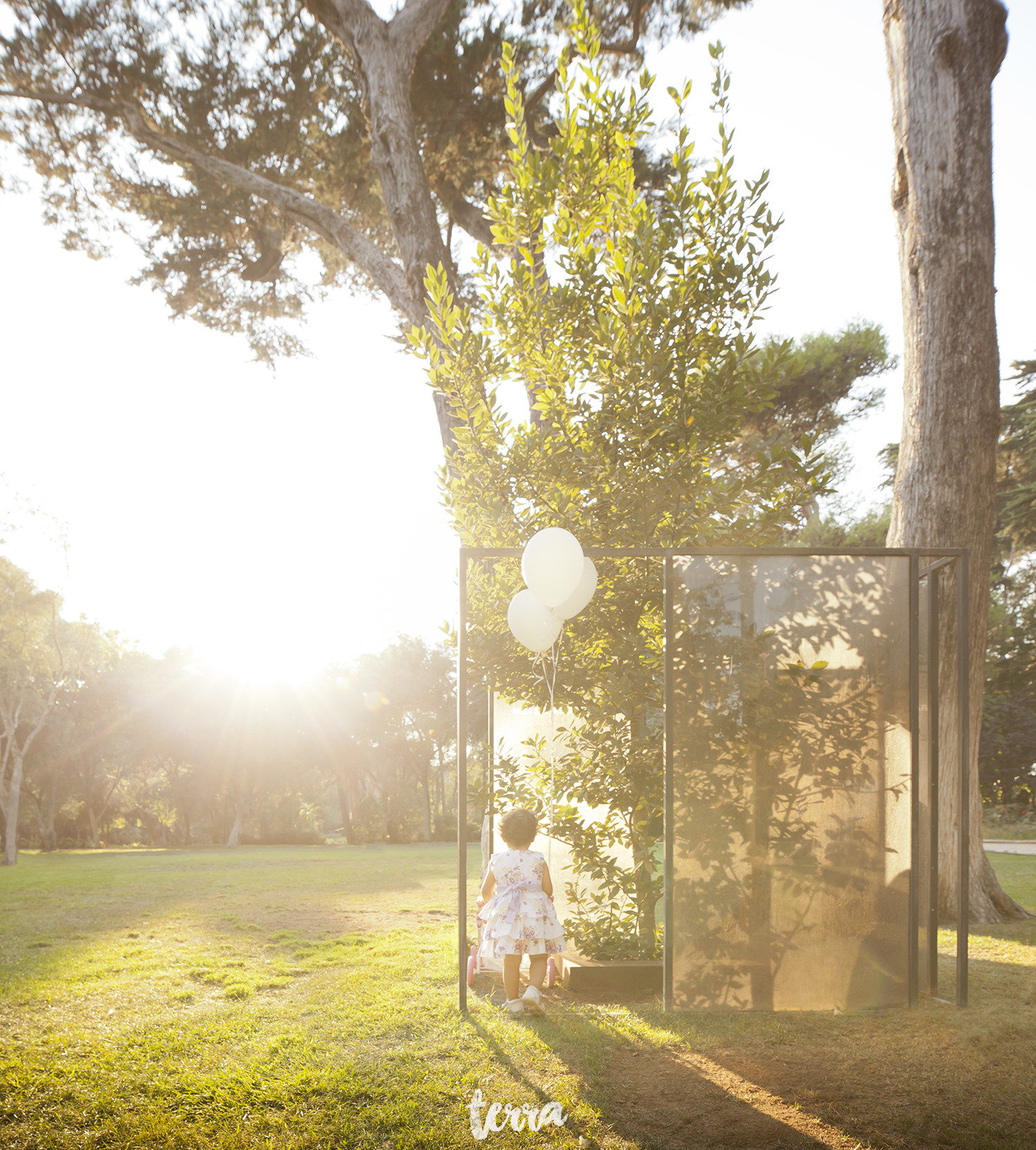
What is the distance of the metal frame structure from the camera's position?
4145 mm

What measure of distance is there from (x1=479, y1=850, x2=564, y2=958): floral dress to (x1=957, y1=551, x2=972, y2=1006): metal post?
2.00 m

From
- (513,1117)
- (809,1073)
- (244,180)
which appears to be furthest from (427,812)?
(513,1117)

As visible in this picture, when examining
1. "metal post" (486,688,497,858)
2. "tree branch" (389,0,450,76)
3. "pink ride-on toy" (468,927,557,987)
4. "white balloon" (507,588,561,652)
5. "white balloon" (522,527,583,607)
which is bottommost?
"pink ride-on toy" (468,927,557,987)

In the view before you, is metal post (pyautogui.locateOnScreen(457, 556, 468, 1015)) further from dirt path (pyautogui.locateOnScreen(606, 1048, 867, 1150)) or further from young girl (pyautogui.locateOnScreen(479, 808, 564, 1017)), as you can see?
dirt path (pyautogui.locateOnScreen(606, 1048, 867, 1150))

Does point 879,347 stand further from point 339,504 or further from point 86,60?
point 86,60

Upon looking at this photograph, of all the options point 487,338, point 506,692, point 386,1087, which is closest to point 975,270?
point 487,338

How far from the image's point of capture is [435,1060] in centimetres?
356

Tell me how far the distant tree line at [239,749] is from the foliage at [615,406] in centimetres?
2041

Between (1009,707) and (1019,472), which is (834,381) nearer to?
(1019,472)

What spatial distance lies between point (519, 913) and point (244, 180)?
839 cm

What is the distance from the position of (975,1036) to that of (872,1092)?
900 millimetres

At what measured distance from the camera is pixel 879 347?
55.0ft

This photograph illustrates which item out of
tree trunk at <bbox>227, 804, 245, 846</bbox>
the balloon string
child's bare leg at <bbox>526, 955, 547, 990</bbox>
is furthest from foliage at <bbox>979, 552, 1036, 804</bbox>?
tree trunk at <bbox>227, 804, 245, 846</bbox>

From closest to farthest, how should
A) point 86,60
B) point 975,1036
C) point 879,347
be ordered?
point 975,1036 < point 86,60 < point 879,347
